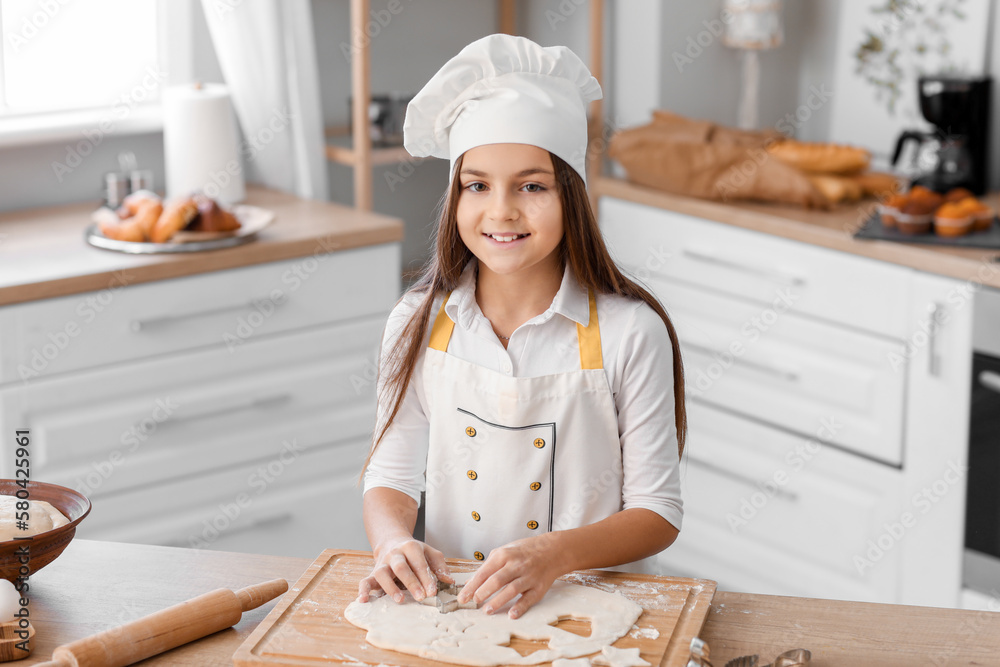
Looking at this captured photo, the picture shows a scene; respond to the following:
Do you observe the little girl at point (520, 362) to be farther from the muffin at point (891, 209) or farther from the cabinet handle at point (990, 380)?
the muffin at point (891, 209)

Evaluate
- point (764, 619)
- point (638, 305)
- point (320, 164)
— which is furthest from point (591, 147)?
point (764, 619)

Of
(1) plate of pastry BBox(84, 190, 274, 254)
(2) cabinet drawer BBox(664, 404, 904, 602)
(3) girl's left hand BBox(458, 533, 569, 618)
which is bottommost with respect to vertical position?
(2) cabinet drawer BBox(664, 404, 904, 602)

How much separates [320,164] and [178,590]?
1603 mm

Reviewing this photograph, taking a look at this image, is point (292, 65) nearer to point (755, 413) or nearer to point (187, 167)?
point (187, 167)

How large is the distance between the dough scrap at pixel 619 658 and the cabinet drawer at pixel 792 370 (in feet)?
4.03

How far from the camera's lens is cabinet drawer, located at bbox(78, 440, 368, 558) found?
2107 millimetres

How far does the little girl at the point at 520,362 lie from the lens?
112 cm

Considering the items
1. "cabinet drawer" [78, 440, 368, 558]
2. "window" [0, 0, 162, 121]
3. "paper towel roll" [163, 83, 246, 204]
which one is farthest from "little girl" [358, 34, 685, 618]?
"window" [0, 0, 162, 121]

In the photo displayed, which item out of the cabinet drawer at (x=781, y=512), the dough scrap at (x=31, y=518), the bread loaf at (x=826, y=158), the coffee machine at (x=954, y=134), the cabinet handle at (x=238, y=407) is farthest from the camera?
the bread loaf at (x=826, y=158)

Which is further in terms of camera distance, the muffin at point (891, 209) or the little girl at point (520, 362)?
the muffin at point (891, 209)

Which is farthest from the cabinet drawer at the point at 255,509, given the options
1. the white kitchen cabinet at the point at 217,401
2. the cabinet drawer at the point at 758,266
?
the cabinet drawer at the point at 758,266

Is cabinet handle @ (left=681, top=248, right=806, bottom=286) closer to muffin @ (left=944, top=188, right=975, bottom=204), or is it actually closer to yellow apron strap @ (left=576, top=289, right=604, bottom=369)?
muffin @ (left=944, top=188, right=975, bottom=204)

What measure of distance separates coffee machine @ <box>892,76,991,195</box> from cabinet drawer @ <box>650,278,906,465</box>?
0.43m

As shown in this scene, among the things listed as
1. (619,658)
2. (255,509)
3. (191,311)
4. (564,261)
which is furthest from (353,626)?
(255,509)
